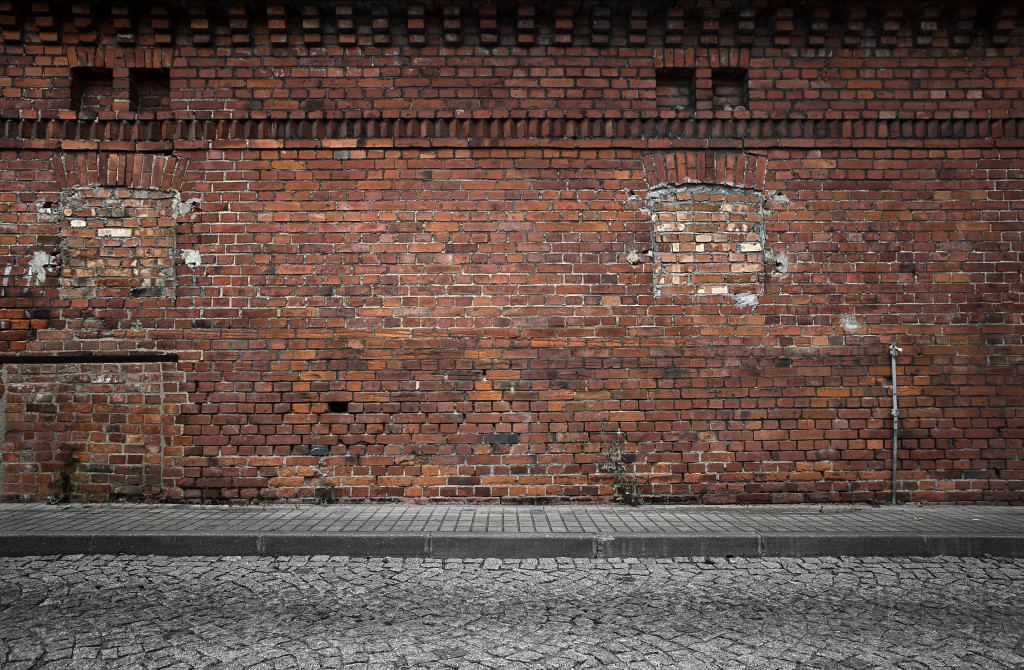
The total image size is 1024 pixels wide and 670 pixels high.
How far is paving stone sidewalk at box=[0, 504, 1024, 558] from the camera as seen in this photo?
4680 mm

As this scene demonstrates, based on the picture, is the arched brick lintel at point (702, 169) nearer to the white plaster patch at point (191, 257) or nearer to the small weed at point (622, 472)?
the small weed at point (622, 472)

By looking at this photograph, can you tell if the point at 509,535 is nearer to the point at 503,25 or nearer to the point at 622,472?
the point at 622,472

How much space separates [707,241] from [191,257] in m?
5.24

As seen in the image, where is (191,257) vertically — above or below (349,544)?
above

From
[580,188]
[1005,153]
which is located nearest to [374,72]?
[580,188]

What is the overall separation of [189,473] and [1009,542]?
23.5 feet

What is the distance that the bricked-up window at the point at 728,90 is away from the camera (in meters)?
6.42

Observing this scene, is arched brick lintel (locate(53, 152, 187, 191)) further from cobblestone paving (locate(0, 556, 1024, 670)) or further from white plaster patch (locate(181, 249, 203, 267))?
cobblestone paving (locate(0, 556, 1024, 670))

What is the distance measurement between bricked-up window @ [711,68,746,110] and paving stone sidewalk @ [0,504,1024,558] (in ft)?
13.8

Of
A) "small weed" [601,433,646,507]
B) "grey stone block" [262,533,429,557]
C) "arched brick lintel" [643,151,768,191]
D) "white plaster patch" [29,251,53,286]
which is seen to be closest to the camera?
"grey stone block" [262,533,429,557]

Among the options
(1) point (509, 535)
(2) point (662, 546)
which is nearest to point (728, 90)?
(2) point (662, 546)

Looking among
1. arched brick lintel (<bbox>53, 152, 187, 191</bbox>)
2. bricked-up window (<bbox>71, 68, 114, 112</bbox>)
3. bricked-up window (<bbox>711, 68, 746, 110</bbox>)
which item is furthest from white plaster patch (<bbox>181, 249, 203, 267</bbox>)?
bricked-up window (<bbox>711, 68, 746, 110</bbox>)

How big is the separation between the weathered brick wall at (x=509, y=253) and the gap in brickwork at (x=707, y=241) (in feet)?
0.10

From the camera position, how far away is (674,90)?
253 inches
